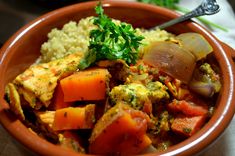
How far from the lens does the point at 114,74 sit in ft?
4.00

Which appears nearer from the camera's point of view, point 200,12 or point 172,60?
point 172,60

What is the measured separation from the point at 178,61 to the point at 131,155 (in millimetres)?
361

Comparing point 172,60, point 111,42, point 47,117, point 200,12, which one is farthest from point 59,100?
point 200,12

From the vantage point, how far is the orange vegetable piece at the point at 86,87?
1.12 metres

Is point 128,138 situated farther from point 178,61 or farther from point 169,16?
point 169,16

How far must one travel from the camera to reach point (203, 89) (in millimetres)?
1252

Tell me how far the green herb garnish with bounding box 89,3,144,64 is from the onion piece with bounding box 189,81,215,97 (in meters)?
0.22

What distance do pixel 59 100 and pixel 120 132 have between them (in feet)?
0.81

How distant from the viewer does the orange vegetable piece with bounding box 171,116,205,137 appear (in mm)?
1156

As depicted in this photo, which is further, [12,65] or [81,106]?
[12,65]

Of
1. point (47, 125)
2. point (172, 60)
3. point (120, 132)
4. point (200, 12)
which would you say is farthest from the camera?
point (200, 12)

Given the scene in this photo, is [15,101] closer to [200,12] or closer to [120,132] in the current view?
[120,132]

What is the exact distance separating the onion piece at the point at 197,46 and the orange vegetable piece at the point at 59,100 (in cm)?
44

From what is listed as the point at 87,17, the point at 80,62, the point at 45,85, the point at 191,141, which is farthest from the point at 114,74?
the point at 87,17
